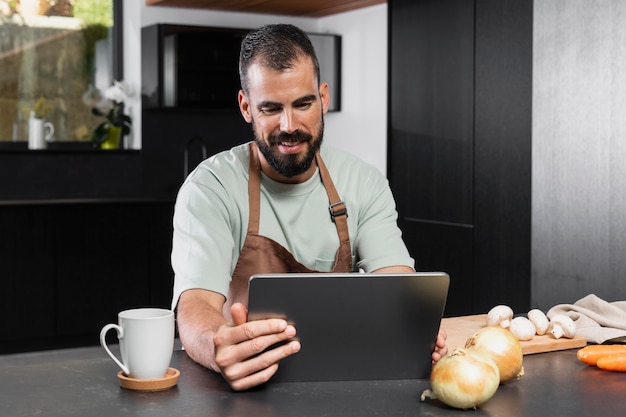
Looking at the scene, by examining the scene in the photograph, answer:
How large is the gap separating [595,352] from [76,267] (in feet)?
13.5

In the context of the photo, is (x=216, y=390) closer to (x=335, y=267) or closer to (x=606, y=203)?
(x=335, y=267)

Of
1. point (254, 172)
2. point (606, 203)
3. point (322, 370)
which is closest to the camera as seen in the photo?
point (322, 370)

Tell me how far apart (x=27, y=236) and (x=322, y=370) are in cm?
401

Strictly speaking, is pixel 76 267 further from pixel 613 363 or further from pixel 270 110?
pixel 613 363

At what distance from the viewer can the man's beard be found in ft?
7.47

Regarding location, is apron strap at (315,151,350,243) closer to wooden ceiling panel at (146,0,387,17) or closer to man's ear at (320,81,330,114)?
man's ear at (320,81,330,114)

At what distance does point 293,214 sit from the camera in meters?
2.45

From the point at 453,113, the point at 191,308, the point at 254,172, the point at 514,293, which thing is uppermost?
the point at 453,113

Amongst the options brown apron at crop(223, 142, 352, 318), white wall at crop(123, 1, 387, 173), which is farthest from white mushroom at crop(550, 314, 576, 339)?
white wall at crop(123, 1, 387, 173)

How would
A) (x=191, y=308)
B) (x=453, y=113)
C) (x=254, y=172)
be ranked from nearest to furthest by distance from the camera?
(x=191, y=308)
(x=254, y=172)
(x=453, y=113)

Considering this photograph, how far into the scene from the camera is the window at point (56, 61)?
6.09m

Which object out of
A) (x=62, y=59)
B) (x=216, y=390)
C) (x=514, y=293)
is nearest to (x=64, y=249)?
(x=62, y=59)

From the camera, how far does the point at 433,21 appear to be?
516cm

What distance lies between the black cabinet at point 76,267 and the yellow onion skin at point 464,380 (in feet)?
13.8
